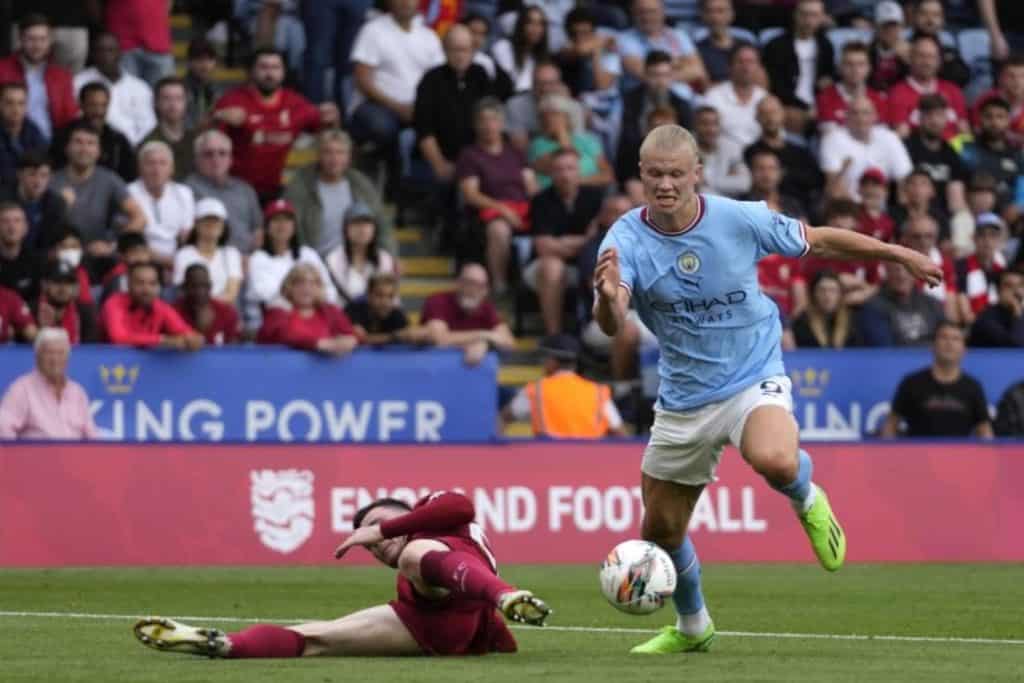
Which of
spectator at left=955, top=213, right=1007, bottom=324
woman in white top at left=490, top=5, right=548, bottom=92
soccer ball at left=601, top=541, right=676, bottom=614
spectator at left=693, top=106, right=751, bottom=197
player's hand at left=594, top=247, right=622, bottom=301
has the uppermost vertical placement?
woman in white top at left=490, top=5, right=548, bottom=92

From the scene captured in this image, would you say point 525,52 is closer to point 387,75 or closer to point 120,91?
point 387,75

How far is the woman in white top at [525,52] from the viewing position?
2245 cm

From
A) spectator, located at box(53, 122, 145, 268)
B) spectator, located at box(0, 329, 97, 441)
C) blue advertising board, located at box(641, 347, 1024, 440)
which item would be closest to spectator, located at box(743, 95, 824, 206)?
blue advertising board, located at box(641, 347, 1024, 440)

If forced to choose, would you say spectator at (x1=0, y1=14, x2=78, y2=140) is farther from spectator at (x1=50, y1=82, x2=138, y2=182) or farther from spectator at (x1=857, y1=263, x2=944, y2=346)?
spectator at (x1=857, y1=263, x2=944, y2=346)

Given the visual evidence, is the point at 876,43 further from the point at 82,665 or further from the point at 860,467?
the point at 82,665

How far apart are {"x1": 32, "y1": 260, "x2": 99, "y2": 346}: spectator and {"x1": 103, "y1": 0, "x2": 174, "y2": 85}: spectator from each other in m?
3.46

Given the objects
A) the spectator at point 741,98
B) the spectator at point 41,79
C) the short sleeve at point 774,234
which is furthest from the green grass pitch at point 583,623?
the spectator at point 741,98

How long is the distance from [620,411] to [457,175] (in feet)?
9.28

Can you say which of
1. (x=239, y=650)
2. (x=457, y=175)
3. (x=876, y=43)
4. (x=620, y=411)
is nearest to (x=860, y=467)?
(x=620, y=411)

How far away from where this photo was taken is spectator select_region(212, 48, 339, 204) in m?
20.9

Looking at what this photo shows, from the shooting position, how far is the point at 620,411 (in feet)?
65.1

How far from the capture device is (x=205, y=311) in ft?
61.9

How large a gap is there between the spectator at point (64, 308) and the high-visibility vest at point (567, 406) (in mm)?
3495

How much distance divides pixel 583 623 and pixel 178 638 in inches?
140
